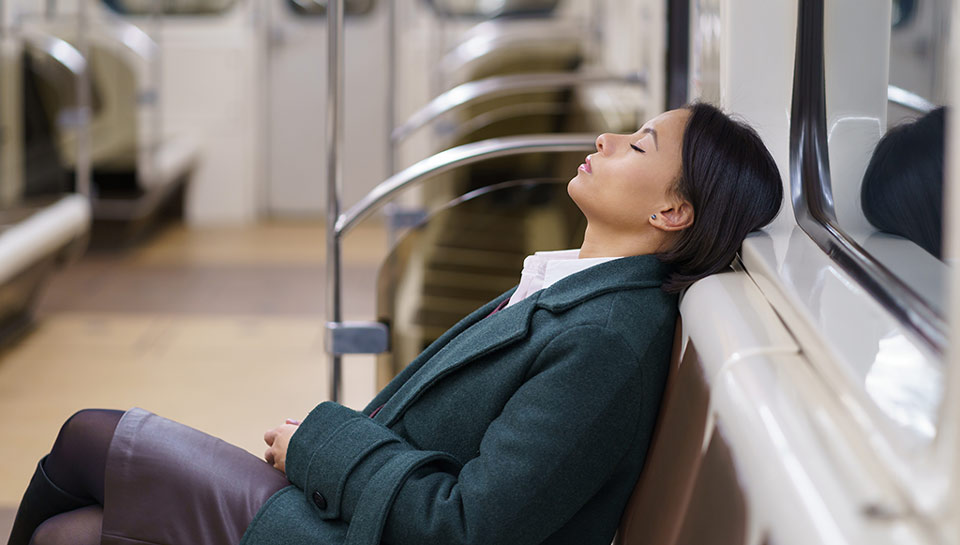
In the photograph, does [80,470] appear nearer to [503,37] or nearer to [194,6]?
[503,37]

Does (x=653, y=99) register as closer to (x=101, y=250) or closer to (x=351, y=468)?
(x=351, y=468)

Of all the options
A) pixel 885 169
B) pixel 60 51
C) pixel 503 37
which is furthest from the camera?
pixel 503 37

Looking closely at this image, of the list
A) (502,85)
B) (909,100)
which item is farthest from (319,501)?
(502,85)

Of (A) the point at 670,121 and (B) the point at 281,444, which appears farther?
(B) the point at 281,444

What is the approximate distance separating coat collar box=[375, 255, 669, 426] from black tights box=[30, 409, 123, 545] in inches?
17.8

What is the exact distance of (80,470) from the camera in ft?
5.55

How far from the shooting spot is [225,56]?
7555 mm

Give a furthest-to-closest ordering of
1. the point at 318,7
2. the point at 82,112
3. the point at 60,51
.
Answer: the point at 318,7
the point at 82,112
the point at 60,51

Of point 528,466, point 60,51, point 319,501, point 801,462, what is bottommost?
point 319,501

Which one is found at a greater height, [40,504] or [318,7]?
[318,7]

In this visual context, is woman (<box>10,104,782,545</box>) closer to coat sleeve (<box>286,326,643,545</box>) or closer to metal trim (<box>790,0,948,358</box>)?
coat sleeve (<box>286,326,643,545</box>)

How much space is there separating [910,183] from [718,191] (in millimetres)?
239

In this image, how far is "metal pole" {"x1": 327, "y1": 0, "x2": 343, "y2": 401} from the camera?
225 centimetres

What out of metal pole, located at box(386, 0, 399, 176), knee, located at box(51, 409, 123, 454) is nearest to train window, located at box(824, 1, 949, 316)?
knee, located at box(51, 409, 123, 454)
